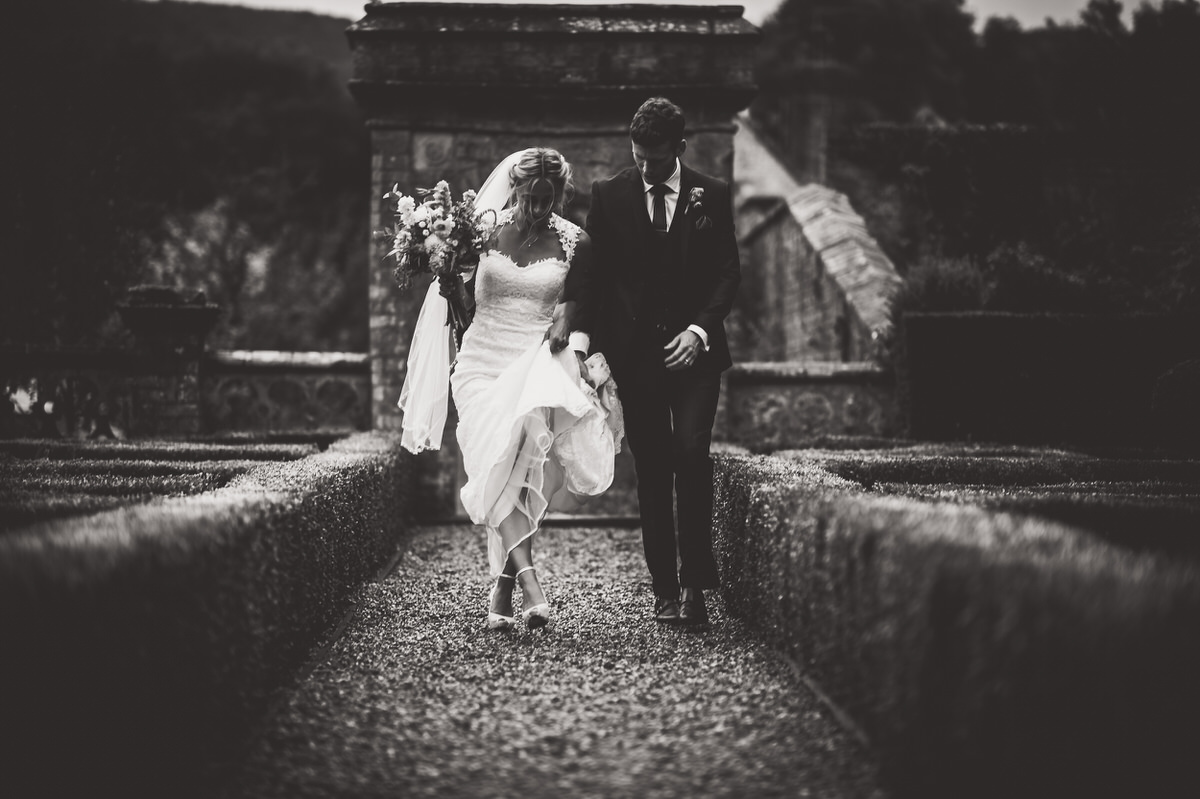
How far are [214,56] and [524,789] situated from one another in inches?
1489

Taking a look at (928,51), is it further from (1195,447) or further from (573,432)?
(573,432)

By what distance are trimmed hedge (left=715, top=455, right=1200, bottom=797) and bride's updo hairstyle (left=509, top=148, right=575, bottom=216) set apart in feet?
8.93

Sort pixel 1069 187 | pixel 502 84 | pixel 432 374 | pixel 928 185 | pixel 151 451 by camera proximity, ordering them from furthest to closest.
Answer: pixel 928 185, pixel 1069 187, pixel 502 84, pixel 151 451, pixel 432 374

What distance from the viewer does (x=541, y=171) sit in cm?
548

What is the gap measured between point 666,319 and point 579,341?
1.45 ft

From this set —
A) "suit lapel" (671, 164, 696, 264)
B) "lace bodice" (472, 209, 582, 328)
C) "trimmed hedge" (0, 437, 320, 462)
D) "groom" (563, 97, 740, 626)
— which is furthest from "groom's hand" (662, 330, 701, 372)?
"trimmed hedge" (0, 437, 320, 462)

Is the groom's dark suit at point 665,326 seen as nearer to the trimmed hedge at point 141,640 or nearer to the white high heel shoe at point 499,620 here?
the white high heel shoe at point 499,620

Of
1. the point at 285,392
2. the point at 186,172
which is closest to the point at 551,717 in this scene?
the point at 285,392

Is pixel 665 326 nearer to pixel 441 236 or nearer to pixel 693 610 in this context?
pixel 441 236

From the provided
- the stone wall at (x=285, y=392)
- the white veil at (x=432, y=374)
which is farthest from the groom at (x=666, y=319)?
the stone wall at (x=285, y=392)

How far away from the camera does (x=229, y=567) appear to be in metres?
3.54

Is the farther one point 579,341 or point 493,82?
point 493,82

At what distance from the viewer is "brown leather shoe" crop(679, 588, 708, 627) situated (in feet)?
17.0

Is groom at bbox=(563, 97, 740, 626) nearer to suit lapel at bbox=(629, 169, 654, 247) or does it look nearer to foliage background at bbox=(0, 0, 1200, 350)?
suit lapel at bbox=(629, 169, 654, 247)
